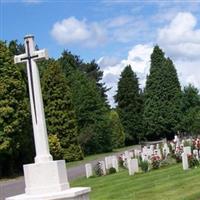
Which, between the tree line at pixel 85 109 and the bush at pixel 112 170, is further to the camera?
the tree line at pixel 85 109

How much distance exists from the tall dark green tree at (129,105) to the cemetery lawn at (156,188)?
66642mm

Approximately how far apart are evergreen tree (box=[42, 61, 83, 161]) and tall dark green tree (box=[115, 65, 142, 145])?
34581 mm

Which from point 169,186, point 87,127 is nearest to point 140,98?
point 87,127

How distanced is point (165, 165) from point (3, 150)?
1504 centimetres

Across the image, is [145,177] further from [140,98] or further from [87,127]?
[140,98]

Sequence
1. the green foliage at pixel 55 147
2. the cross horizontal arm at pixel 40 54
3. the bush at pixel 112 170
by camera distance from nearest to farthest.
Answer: the cross horizontal arm at pixel 40 54, the bush at pixel 112 170, the green foliage at pixel 55 147

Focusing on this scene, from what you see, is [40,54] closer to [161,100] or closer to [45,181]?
[45,181]

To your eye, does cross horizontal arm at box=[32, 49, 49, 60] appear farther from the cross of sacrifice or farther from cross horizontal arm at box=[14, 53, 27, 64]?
cross horizontal arm at box=[14, 53, 27, 64]

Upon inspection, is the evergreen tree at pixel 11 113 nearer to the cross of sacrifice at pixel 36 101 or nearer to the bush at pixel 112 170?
the bush at pixel 112 170

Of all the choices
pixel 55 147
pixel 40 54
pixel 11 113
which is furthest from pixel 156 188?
pixel 55 147

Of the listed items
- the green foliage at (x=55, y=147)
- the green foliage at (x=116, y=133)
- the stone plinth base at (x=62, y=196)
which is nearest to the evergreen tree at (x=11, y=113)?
the green foliage at (x=55, y=147)

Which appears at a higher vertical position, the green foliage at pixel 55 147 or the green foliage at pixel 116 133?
the green foliage at pixel 116 133

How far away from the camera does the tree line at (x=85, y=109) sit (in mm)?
40000

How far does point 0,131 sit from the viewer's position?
38812 millimetres
